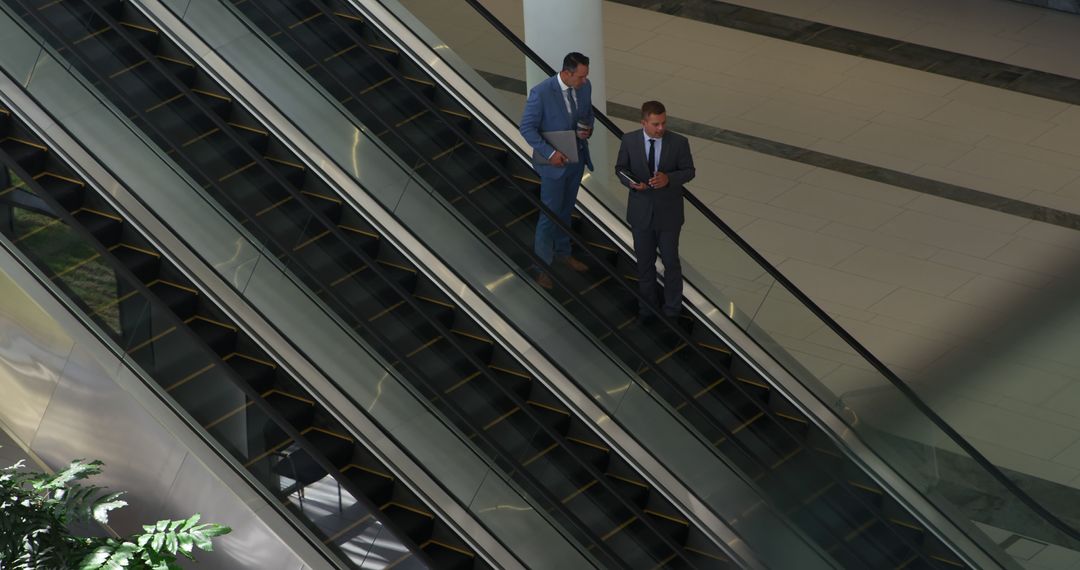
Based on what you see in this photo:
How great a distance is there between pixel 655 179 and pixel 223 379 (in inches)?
111

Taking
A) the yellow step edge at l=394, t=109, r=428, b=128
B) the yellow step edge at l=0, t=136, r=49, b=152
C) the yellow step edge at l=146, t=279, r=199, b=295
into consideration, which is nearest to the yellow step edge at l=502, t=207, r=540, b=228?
the yellow step edge at l=394, t=109, r=428, b=128

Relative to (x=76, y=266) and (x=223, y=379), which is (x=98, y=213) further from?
(x=223, y=379)

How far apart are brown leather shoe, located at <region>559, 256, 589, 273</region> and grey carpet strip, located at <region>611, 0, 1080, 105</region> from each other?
26.0 ft

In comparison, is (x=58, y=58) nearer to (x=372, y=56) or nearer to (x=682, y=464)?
(x=372, y=56)

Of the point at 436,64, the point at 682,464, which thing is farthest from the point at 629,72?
the point at 682,464

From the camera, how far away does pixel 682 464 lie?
8.05 m

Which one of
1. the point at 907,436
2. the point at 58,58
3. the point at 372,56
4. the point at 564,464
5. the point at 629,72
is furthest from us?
the point at 629,72

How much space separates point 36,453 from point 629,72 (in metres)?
9.06

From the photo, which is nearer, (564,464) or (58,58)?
(564,464)

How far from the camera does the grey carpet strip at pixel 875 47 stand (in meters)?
14.9

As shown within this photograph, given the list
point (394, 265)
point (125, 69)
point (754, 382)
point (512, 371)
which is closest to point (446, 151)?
point (394, 265)

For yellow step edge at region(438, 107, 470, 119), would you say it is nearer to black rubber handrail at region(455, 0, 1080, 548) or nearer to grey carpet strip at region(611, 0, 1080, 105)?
black rubber handrail at region(455, 0, 1080, 548)

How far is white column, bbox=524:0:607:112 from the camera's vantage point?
10117mm

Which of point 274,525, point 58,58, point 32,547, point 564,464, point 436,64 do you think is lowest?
point 564,464
